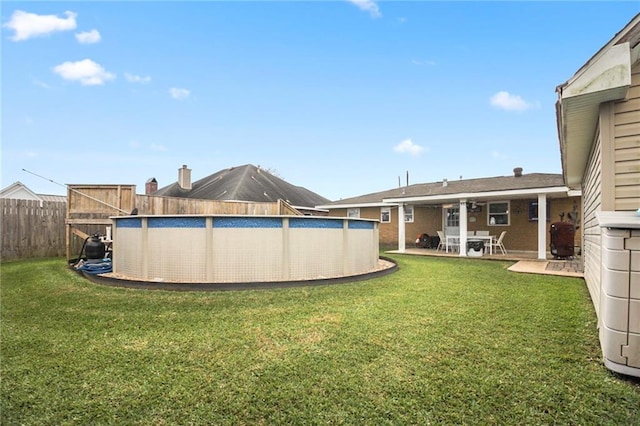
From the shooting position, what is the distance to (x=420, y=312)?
4.52 meters

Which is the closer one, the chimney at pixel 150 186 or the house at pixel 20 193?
the chimney at pixel 150 186

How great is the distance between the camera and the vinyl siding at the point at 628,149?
11.0 ft

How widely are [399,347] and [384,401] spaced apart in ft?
3.40

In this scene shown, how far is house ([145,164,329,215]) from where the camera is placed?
800 inches

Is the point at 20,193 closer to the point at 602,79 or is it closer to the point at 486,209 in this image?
the point at 486,209

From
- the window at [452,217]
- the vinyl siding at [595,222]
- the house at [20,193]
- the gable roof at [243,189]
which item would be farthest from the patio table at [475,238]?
the house at [20,193]

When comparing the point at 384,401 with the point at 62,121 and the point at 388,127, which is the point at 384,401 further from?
the point at 388,127

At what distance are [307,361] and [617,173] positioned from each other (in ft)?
12.3

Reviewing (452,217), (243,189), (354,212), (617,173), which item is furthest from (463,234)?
(243,189)

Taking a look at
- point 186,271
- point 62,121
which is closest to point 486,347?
point 186,271

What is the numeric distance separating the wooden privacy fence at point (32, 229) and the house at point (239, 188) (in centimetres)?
831

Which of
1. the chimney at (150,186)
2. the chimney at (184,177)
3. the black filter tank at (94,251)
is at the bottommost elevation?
the black filter tank at (94,251)

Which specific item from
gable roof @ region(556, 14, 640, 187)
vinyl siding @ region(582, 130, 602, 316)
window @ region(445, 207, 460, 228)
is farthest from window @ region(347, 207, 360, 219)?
gable roof @ region(556, 14, 640, 187)

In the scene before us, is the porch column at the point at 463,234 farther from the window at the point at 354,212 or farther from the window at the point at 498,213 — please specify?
the window at the point at 354,212
